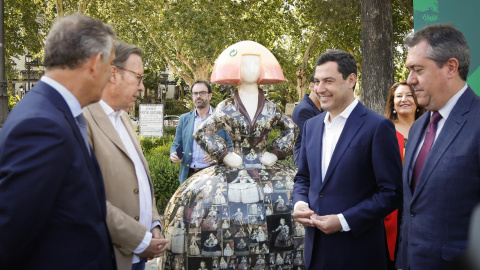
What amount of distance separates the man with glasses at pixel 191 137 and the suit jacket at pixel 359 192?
3.27m

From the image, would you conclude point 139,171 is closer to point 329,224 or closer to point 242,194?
point 242,194

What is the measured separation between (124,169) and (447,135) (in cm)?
173

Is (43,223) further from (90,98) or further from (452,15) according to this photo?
(452,15)

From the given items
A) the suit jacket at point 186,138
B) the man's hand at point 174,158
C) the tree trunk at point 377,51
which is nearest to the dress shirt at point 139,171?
the man's hand at point 174,158

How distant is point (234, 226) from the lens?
330 cm

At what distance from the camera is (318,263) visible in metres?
2.78

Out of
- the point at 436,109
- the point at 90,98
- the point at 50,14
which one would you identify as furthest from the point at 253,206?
the point at 50,14

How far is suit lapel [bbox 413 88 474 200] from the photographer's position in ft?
7.66

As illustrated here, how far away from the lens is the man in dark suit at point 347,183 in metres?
2.68

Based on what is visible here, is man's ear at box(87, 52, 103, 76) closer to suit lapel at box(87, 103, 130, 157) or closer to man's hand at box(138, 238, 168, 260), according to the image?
suit lapel at box(87, 103, 130, 157)

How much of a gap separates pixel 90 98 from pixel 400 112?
3103 mm

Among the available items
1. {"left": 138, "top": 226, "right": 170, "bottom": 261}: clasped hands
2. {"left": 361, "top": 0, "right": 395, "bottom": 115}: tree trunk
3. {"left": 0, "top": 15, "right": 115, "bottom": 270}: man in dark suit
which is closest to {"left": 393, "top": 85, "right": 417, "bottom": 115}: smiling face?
{"left": 138, "top": 226, "right": 170, "bottom": 261}: clasped hands

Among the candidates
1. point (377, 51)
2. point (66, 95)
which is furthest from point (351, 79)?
point (377, 51)

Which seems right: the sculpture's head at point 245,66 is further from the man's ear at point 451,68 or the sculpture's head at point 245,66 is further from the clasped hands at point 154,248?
the man's ear at point 451,68
